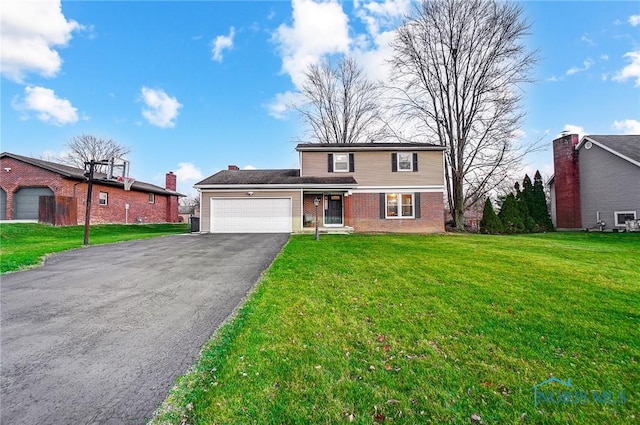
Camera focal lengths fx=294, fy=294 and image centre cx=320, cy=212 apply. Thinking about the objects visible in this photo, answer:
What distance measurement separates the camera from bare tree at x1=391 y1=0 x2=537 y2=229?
19453 millimetres

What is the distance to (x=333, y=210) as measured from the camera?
690 inches

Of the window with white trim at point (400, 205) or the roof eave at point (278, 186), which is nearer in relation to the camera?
the roof eave at point (278, 186)

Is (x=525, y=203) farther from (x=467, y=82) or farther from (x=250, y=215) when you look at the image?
(x=250, y=215)

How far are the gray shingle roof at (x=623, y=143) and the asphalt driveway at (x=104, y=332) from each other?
21.0m

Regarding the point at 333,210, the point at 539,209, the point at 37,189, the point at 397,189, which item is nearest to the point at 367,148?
the point at 397,189

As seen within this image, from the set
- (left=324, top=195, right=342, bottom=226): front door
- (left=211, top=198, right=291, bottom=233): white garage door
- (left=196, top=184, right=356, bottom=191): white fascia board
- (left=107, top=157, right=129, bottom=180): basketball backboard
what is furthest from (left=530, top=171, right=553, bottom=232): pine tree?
(left=107, top=157, right=129, bottom=180): basketball backboard

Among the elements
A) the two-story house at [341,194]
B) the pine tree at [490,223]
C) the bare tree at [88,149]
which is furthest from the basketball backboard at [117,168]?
the bare tree at [88,149]

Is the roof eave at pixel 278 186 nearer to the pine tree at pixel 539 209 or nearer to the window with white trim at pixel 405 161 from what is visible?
the window with white trim at pixel 405 161

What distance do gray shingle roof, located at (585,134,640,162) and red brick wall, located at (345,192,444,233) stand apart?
10.2 meters

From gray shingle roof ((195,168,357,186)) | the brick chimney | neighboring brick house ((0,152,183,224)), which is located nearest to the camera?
gray shingle roof ((195,168,357,186))

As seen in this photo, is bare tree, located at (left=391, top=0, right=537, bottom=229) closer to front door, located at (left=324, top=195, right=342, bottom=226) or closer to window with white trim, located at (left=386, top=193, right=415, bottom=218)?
window with white trim, located at (left=386, top=193, right=415, bottom=218)

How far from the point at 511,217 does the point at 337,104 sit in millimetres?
18230

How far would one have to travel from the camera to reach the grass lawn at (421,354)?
2164 mm

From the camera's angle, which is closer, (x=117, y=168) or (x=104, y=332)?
(x=104, y=332)
